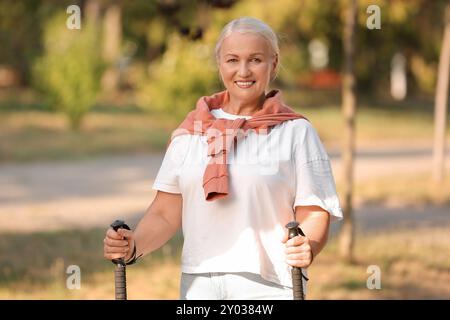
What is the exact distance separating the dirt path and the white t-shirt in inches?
316

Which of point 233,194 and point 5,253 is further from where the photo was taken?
point 5,253

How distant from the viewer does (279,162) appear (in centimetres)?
315

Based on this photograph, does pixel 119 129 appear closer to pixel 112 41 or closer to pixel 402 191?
pixel 112 41

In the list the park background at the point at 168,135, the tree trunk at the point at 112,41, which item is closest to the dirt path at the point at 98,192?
the park background at the point at 168,135

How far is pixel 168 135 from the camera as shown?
24.0 m

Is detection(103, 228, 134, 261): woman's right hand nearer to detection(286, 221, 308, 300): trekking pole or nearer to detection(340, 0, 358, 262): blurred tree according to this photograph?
detection(286, 221, 308, 300): trekking pole

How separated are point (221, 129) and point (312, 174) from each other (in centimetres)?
32

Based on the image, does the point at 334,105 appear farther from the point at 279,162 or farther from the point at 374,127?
the point at 279,162

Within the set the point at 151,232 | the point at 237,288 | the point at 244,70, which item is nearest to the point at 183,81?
the point at 151,232

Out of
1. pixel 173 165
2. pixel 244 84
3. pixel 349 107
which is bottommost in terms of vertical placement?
pixel 173 165

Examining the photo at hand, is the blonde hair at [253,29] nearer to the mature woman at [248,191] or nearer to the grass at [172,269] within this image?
the mature woman at [248,191]

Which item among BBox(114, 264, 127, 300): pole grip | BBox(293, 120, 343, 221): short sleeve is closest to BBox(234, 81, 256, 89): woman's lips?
BBox(293, 120, 343, 221): short sleeve

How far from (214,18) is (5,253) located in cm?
1818
